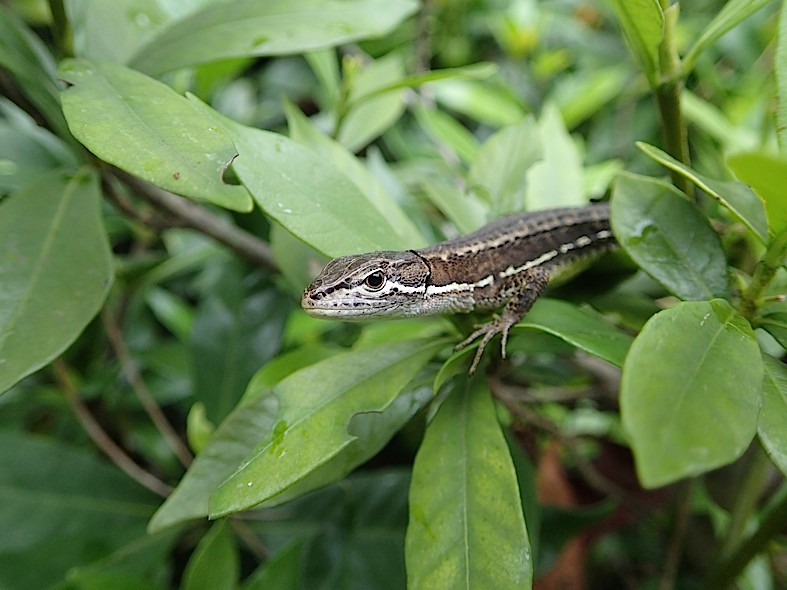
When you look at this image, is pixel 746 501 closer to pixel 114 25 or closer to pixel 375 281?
pixel 375 281

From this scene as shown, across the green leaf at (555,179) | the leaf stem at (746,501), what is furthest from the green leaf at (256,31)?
the leaf stem at (746,501)

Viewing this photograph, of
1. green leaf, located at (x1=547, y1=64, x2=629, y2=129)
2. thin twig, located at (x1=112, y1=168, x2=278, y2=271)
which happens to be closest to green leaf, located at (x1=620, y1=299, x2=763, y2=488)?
thin twig, located at (x1=112, y1=168, x2=278, y2=271)

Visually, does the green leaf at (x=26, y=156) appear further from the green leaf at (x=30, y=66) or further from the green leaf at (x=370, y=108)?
the green leaf at (x=370, y=108)

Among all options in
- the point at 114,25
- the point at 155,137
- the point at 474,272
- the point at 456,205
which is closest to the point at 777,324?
the point at 474,272

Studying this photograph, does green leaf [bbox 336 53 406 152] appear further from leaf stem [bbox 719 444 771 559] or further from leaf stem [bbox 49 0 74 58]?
leaf stem [bbox 719 444 771 559]

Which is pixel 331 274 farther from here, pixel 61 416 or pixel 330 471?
pixel 61 416

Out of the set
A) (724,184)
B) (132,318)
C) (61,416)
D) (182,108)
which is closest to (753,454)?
(724,184)
